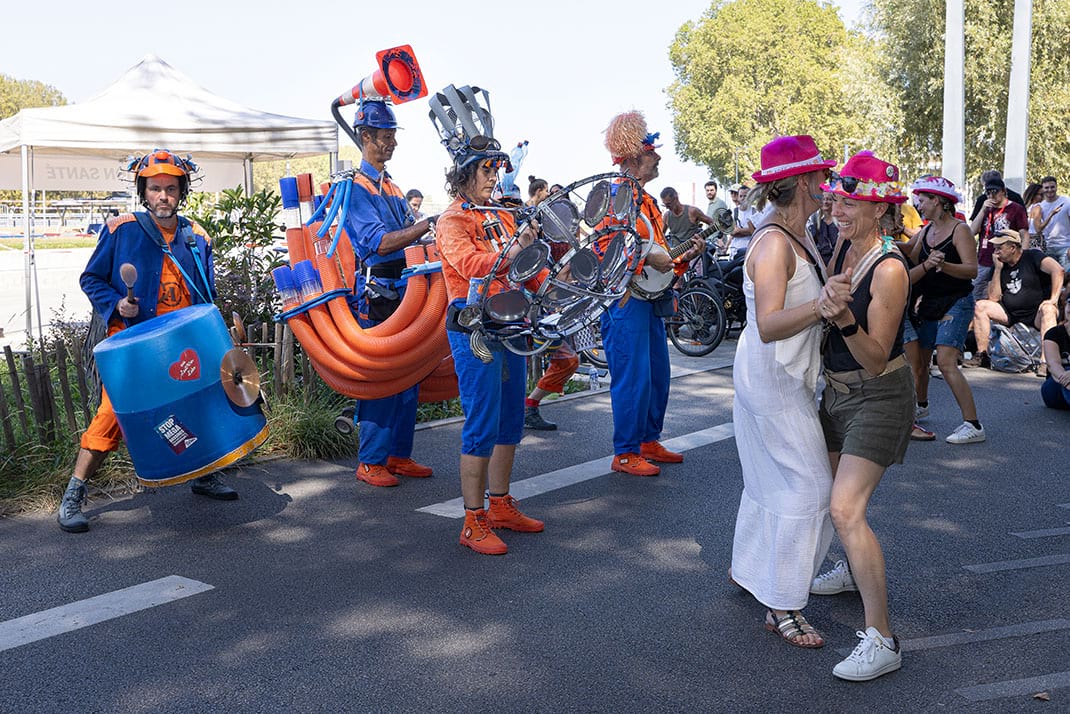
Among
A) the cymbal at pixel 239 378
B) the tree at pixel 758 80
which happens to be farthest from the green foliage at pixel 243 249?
the tree at pixel 758 80

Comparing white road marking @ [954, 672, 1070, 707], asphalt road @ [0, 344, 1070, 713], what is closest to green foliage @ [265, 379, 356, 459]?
asphalt road @ [0, 344, 1070, 713]

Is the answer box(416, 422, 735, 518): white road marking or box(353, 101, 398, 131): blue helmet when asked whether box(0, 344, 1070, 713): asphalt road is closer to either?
box(416, 422, 735, 518): white road marking

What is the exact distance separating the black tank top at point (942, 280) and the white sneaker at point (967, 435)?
0.86 metres

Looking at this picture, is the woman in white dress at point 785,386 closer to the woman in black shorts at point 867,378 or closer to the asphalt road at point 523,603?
the woman in black shorts at point 867,378

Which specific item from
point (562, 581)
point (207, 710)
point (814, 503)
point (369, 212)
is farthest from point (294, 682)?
point (369, 212)

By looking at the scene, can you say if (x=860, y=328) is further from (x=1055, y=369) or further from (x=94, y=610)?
(x=1055, y=369)

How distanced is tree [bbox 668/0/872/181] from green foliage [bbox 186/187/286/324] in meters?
48.0

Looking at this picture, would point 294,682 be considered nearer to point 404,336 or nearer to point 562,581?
point 562,581

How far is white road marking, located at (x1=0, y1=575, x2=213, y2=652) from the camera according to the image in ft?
12.5

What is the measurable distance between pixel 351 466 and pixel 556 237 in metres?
2.62

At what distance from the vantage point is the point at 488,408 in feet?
14.9

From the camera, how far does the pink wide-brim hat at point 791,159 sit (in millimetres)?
3443

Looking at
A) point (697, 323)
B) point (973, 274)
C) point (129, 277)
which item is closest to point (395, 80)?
point (129, 277)

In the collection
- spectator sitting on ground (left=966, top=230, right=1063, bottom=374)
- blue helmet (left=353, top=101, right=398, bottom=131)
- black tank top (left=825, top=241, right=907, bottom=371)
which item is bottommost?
spectator sitting on ground (left=966, top=230, right=1063, bottom=374)
